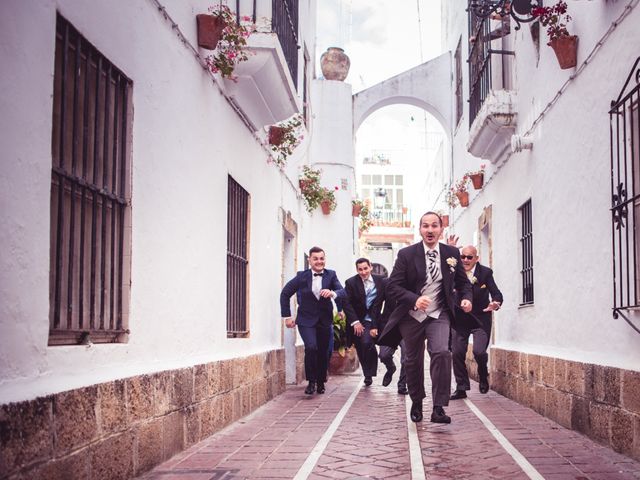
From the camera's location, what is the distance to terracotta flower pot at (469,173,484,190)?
48.0 feet

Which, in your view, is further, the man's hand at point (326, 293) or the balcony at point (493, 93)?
the balcony at point (493, 93)

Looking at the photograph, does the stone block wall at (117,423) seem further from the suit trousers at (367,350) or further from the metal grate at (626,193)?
the suit trousers at (367,350)

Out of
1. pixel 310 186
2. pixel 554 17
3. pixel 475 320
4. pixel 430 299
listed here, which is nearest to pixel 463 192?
pixel 310 186

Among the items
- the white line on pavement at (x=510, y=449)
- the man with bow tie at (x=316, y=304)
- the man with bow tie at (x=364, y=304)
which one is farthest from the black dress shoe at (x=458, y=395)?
the man with bow tie at (x=316, y=304)

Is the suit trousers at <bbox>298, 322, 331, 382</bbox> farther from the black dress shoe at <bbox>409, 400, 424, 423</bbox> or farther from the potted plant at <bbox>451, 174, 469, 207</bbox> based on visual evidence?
the potted plant at <bbox>451, 174, 469, 207</bbox>

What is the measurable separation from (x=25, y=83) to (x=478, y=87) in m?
10.4

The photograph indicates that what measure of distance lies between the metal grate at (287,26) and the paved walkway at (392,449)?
4068 millimetres

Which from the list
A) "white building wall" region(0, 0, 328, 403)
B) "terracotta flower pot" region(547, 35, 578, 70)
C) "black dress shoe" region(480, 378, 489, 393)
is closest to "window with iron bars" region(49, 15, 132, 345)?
"white building wall" region(0, 0, 328, 403)

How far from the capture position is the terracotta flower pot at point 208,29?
771 centimetres

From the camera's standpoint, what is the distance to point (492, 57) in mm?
12445

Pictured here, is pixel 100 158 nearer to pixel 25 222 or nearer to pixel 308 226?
pixel 25 222

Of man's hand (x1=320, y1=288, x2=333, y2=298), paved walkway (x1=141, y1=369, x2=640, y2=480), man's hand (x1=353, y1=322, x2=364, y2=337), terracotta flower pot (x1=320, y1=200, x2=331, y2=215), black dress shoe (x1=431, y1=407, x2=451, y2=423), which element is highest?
terracotta flower pot (x1=320, y1=200, x2=331, y2=215)

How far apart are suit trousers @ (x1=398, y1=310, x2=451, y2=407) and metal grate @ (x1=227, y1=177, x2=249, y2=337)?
2.04 m

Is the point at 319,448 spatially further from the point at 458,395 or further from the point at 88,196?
the point at 458,395
